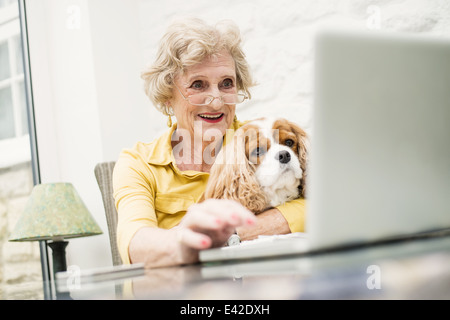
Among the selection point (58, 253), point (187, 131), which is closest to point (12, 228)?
point (58, 253)

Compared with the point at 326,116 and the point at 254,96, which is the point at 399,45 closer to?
the point at 326,116

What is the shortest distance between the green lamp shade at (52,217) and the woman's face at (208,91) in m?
0.63

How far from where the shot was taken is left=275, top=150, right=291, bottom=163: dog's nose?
126cm

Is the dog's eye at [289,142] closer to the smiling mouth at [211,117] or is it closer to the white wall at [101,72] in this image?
the smiling mouth at [211,117]

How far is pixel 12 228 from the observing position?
7.57 feet

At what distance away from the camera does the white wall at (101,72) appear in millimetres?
1918

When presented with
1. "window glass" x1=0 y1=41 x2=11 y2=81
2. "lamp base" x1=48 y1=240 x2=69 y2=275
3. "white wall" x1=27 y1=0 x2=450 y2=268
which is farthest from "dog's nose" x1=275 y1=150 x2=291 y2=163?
"window glass" x1=0 y1=41 x2=11 y2=81

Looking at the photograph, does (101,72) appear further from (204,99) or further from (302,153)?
(302,153)

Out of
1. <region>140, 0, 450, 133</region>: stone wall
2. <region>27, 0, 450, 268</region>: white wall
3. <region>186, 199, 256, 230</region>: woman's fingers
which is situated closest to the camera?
<region>186, 199, 256, 230</region>: woman's fingers

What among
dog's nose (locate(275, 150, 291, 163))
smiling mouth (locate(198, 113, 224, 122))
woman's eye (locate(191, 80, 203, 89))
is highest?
woman's eye (locate(191, 80, 203, 89))

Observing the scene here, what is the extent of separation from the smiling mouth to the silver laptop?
37.3 inches

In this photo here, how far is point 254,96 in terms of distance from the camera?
1907 mm

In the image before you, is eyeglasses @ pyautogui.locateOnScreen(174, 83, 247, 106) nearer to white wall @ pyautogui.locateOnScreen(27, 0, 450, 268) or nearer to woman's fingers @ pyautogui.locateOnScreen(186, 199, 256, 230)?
white wall @ pyautogui.locateOnScreen(27, 0, 450, 268)

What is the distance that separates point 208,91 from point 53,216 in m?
0.79
